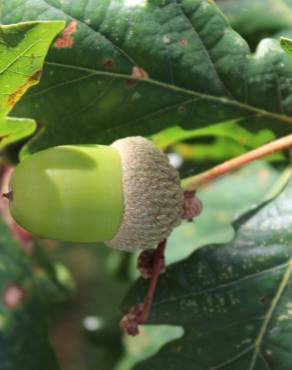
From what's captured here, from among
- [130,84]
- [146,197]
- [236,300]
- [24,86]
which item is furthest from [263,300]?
[24,86]

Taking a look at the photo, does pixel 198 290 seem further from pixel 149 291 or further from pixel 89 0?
pixel 89 0

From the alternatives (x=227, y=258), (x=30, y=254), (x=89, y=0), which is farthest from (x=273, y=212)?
(x=30, y=254)

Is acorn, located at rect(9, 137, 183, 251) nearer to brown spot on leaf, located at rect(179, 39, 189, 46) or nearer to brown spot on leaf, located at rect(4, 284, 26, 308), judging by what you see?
brown spot on leaf, located at rect(179, 39, 189, 46)

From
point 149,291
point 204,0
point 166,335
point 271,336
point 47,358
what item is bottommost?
point 166,335

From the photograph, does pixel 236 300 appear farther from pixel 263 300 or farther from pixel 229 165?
pixel 229 165

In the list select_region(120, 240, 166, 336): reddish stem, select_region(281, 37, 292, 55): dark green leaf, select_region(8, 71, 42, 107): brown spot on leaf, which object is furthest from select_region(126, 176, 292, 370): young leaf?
select_region(8, 71, 42, 107): brown spot on leaf

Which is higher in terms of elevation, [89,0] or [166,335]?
[89,0]

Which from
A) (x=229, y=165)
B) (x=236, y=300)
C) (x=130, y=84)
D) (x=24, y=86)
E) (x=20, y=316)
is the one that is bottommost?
(x=20, y=316)
